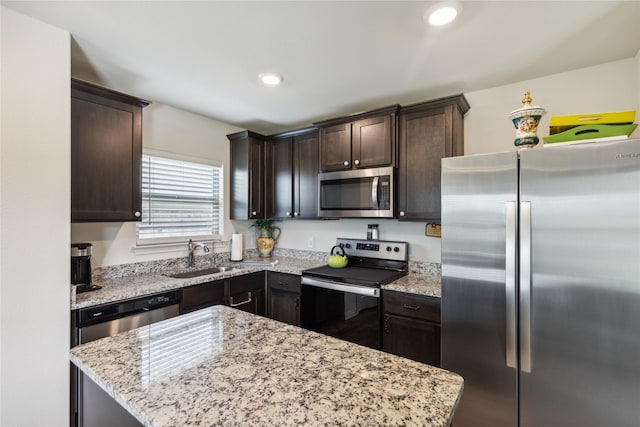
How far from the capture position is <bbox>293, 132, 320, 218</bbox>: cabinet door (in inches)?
120

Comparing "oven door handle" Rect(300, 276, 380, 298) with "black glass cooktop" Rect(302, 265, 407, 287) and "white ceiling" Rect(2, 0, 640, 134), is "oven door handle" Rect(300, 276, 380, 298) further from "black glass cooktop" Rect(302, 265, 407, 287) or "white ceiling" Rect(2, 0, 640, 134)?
"white ceiling" Rect(2, 0, 640, 134)

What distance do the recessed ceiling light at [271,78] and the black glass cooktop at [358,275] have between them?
1.61 metres

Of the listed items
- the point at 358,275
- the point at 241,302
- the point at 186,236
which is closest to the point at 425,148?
the point at 358,275

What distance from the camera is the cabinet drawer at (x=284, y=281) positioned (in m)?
2.75

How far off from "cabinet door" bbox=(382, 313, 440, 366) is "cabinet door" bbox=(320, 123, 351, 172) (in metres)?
1.40

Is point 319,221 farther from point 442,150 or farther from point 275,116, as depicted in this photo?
point 442,150

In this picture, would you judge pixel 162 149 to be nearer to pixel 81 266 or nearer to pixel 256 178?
pixel 256 178

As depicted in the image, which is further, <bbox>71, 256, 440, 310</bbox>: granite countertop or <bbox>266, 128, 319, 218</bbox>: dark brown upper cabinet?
<bbox>266, 128, 319, 218</bbox>: dark brown upper cabinet

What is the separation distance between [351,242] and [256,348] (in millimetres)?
1997

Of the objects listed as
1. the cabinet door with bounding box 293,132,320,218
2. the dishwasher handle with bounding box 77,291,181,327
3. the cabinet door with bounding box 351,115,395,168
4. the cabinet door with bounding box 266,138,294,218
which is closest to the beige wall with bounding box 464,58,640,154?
the cabinet door with bounding box 351,115,395,168

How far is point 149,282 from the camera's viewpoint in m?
2.29

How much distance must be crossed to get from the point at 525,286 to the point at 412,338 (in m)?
0.86
